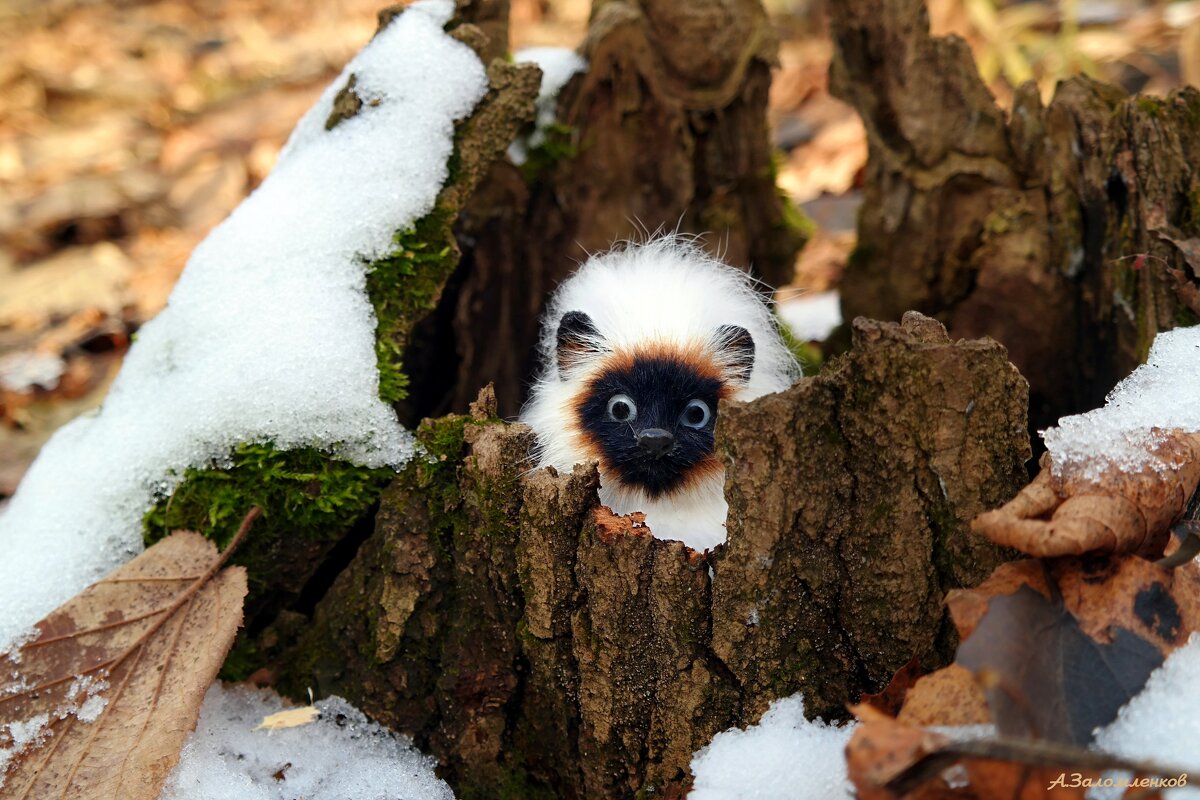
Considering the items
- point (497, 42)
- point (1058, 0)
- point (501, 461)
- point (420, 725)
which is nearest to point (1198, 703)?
point (501, 461)

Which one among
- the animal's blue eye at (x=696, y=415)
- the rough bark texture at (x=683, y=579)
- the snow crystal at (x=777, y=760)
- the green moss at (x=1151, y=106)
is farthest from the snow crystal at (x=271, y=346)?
the green moss at (x=1151, y=106)

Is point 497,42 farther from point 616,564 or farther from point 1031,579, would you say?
point 1031,579

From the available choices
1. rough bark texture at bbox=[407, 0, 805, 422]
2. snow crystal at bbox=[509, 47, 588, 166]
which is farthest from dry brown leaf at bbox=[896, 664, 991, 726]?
snow crystal at bbox=[509, 47, 588, 166]

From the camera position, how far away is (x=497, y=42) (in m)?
4.62

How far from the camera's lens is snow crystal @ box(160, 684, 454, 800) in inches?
110

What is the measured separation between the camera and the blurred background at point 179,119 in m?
7.11

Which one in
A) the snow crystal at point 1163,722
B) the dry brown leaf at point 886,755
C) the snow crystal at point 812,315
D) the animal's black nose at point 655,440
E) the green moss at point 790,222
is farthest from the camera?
the snow crystal at point 812,315

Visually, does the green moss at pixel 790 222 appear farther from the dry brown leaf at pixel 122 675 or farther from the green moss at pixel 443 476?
the dry brown leaf at pixel 122 675

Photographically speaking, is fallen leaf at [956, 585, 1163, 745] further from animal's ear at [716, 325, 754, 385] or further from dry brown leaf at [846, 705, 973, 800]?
animal's ear at [716, 325, 754, 385]

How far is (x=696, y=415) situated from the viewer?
379cm

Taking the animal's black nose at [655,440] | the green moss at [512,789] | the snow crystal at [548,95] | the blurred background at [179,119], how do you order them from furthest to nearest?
1. the blurred background at [179,119]
2. the snow crystal at [548,95]
3. the animal's black nose at [655,440]
4. the green moss at [512,789]

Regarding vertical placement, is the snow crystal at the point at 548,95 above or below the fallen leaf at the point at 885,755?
above

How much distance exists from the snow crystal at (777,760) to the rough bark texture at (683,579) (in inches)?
1.9

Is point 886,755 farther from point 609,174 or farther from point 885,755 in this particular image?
point 609,174
